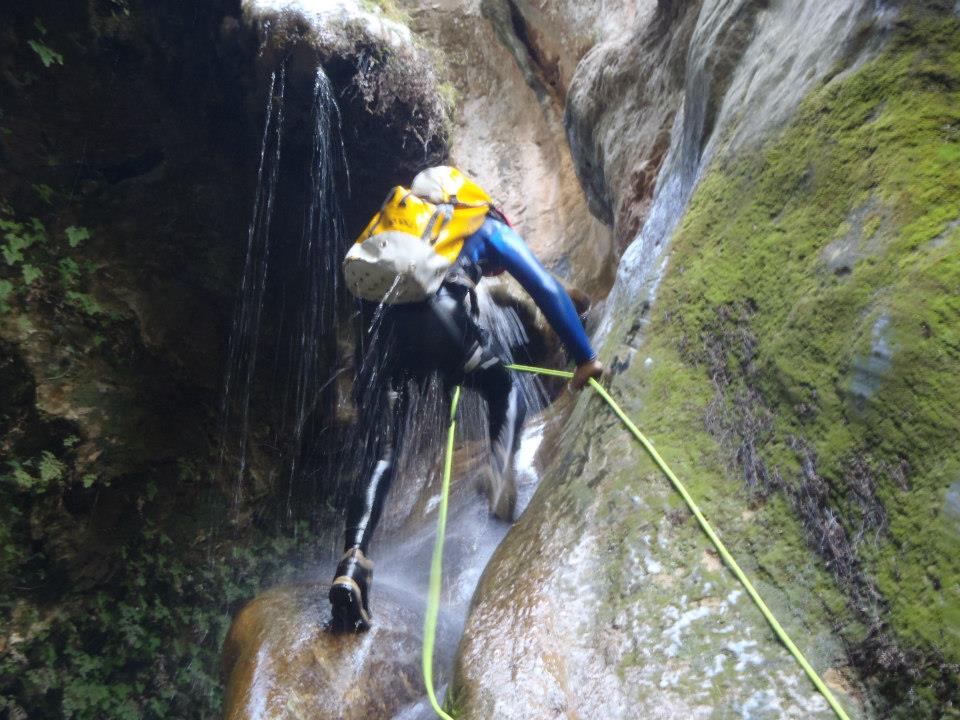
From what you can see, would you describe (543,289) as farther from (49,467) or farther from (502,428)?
(49,467)

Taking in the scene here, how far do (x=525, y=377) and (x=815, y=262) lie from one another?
3.96 m

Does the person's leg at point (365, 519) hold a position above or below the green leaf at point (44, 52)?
below

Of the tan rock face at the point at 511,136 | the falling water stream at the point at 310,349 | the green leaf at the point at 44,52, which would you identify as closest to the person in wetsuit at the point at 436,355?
the falling water stream at the point at 310,349

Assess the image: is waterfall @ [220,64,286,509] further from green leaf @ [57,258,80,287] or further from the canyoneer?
the canyoneer

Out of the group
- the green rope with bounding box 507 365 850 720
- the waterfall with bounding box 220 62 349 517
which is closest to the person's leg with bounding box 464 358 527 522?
the green rope with bounding box 507 365 850 720

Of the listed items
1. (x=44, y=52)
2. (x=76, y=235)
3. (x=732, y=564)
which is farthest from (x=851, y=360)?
(x=44, y=52)

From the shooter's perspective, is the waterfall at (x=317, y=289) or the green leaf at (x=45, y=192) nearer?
the green leaf at (x=45, y=192)

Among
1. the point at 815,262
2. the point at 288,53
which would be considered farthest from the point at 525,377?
the point at 815,262

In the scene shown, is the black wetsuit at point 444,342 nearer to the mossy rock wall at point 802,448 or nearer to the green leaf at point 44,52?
the mossy rock wall at point 802,448

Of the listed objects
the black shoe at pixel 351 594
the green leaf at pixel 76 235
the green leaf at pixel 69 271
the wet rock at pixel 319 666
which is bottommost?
the wet rock at pixel 319 666

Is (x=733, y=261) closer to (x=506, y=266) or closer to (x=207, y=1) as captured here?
(x=506, y=266)

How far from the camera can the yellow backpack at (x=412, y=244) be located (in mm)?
3215

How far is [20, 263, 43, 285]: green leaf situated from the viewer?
432 cm

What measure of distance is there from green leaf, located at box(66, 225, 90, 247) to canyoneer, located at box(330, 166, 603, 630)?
2549 millimetres
